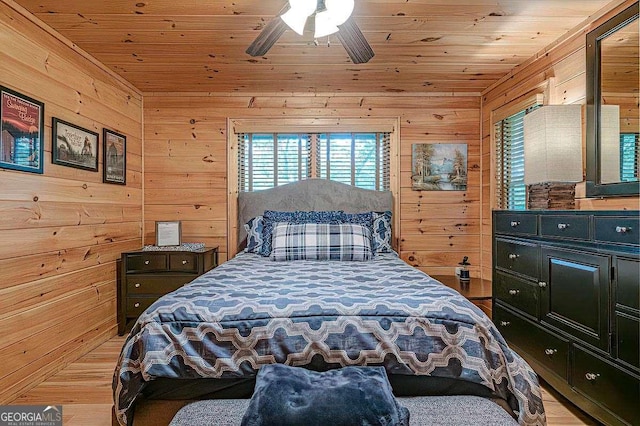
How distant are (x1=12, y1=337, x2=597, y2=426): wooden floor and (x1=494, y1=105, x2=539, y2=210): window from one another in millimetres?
1616

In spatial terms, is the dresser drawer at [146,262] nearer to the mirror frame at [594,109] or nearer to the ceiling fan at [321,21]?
the ceiling fan at [321,21]

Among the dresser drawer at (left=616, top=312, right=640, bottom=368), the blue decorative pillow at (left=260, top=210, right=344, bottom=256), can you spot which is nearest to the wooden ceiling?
the blue decorative pillow at (left=260, top=210, right=344, bottom=256)

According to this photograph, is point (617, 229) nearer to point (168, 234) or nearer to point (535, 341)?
point (535, 341)

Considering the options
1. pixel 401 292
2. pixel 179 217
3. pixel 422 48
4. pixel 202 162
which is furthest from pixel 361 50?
pixel 179 217

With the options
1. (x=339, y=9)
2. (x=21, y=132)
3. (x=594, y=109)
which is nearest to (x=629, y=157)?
(x=594, y=109)

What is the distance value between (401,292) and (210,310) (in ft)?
2.89

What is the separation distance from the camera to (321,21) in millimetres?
2188

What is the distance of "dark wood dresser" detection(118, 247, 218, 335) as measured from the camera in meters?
3.60

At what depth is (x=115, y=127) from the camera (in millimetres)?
3668

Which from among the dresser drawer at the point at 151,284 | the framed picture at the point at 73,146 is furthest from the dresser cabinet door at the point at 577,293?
the framed picture at the point at 73,146

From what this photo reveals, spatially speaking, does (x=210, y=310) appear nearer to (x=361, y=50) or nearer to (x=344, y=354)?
(x=344, y=354)

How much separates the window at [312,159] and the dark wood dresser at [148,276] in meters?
0.99

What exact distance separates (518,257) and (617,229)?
839 millimetres

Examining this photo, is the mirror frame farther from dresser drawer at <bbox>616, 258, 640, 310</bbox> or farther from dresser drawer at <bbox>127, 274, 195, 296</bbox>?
dresser drawer at <bbox>127, 274, 195, 296</bbox>
